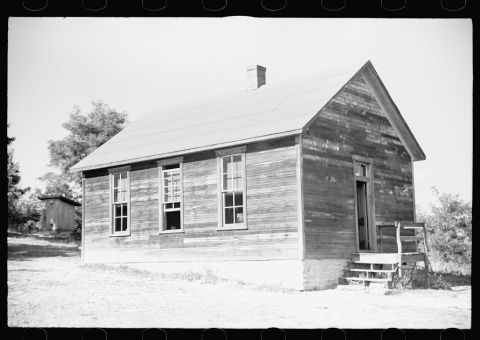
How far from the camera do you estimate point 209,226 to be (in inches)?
664

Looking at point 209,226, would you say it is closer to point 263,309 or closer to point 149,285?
point 149,285

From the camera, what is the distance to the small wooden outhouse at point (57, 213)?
112ft

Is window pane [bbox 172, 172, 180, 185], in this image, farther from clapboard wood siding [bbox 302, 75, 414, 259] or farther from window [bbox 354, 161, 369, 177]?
window [bbox 354, 161, 369, 177]

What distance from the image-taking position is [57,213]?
113 ft

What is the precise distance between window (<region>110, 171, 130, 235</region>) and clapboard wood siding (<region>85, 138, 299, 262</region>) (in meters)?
0.27

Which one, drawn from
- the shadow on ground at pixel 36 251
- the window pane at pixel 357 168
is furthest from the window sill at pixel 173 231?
the shadow on ground at pixel 36 251

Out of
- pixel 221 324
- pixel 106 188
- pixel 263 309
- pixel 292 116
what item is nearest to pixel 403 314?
pixel 263 309

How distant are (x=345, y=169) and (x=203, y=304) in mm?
6377

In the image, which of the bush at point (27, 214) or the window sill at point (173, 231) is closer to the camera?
the window sill at point (173, 231)

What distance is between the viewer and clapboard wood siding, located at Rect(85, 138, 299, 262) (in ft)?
50.3

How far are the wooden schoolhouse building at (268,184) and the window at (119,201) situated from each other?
4cm

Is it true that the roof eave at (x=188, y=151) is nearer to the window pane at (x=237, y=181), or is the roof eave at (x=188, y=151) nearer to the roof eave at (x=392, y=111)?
the window pane at (x=237, y=181)

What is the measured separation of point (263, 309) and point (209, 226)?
219 inches

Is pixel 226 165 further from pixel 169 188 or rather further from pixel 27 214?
pixel 27 214
